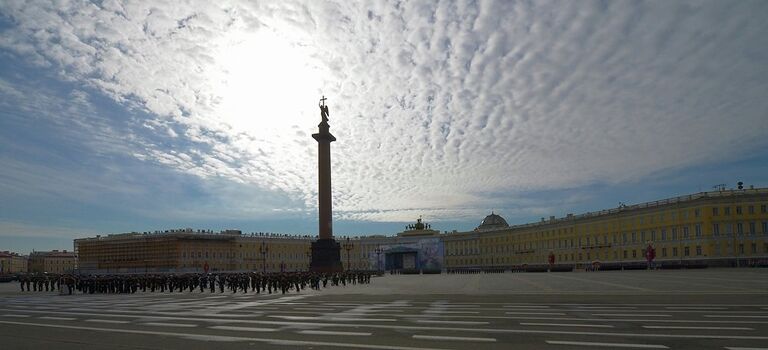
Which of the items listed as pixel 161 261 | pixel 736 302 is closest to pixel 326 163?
pixel 736 302

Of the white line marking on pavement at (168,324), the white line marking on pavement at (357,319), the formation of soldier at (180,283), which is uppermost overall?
the white line marking on pavement at (168,324)

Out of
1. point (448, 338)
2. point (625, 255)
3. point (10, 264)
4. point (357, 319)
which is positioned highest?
point (448, 338)

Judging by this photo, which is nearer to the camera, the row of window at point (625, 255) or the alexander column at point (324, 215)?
the alexander column at point (324, 215)

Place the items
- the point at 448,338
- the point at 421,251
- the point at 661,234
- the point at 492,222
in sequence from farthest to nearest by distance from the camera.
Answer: the point at 492,222, the point at 421,251, the point at 661,234, the point at 448,338

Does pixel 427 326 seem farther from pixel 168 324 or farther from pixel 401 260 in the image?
pixel 401 260

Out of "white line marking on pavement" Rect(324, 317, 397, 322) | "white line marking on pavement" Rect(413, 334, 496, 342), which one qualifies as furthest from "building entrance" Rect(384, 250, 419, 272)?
"white line marking on pavement" Rect(413, 334, 496, 342)

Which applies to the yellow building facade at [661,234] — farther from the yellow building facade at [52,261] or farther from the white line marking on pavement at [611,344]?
the yellow building facade at [52,261]

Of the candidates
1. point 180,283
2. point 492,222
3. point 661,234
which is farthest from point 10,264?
point 661,234

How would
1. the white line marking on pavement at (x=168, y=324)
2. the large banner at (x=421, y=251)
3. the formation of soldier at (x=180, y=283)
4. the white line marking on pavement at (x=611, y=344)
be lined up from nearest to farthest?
the white line marking on pavement at (x=611, y=344) < the white line marking on pavement at (x=168, y=324) < the formation of soldier at (x=180, y=283) < the large banner at (x=421, y=251)

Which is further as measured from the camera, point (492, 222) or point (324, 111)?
point (492, 222)

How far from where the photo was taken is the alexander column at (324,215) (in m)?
70.0

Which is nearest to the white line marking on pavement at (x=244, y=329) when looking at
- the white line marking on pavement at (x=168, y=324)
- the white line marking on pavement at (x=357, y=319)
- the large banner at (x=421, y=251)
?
the white line marking on pavement at (x=168, y=324)

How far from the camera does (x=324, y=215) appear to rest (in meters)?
71.4

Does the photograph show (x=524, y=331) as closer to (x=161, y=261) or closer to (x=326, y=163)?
(x=326, y=163)
